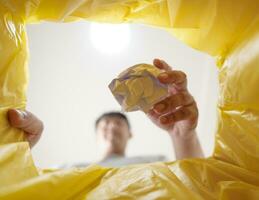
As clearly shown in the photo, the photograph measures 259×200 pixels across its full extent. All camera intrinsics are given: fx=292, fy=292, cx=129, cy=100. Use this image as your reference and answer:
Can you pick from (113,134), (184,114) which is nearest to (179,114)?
(184,114)

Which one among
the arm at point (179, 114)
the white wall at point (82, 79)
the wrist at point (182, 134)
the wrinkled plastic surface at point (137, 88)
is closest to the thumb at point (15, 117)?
the wrinkled plastic surface at point (137, 88)


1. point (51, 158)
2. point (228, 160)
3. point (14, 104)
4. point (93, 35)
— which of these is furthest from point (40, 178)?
point (51, 158)

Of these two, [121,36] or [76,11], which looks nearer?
[76,11]

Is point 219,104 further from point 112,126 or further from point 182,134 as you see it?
point 112,126

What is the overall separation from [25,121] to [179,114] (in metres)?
0.34

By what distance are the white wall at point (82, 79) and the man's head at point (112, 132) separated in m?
0.11

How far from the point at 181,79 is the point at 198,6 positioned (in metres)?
0.14

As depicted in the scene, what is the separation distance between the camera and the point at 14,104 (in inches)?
20.6

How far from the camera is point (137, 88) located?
0.49 metres

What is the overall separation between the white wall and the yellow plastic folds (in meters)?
0.99

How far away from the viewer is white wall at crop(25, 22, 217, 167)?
5.16 feet

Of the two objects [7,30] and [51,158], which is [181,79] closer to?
[7,30]

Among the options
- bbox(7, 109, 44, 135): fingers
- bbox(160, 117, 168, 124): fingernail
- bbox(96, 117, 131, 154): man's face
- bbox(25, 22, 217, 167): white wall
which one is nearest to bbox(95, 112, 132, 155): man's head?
→ bbox(96, 117, 131, 154): man's face

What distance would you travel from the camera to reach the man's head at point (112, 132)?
166cm
